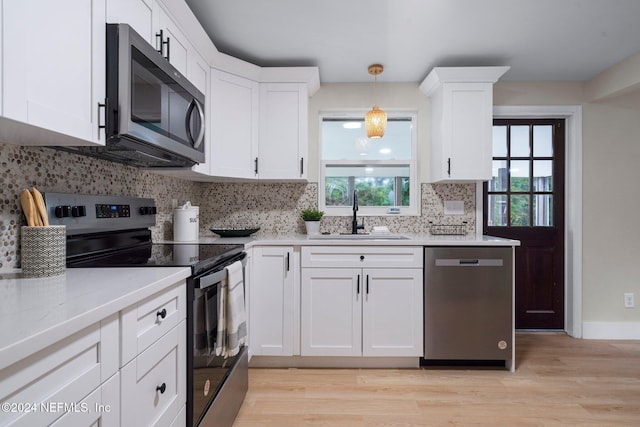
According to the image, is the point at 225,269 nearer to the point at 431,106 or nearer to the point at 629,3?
the point at 431,106

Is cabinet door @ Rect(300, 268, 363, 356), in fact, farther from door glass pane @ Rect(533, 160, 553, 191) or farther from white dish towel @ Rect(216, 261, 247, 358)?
door glass pane @ Rect(533, 160, 553, 191)

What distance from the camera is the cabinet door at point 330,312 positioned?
2.43 metres

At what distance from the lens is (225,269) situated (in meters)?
1.62

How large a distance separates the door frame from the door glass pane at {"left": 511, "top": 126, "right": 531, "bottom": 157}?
118 millimetres

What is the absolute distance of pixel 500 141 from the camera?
10.4 feet

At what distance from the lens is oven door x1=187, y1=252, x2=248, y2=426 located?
129 cm

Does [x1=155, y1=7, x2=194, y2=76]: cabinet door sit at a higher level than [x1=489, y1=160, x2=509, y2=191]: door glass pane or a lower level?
higher

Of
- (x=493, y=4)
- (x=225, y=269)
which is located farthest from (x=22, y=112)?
(x=493, y=4)

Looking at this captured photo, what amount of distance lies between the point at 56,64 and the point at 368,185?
248 cm

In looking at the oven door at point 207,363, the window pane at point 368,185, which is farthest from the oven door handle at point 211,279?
the window pane at point 368,185

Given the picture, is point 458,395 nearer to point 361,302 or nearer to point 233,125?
point 361,302

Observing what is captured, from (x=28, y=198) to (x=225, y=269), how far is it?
78 cm

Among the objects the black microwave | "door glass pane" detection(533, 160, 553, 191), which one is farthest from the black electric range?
"door glass pane" detection(533, 160, 553, 191)

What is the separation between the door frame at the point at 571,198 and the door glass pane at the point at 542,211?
0.14 meters
